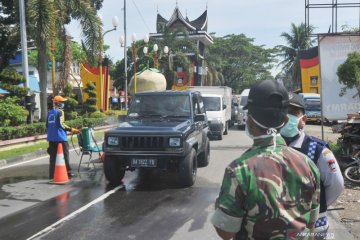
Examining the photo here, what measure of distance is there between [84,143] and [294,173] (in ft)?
28.2

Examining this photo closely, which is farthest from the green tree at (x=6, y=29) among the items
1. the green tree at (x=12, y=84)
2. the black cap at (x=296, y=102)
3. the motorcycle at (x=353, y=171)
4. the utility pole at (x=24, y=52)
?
the black cap at (x=296, y=102)

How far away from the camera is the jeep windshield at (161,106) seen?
9.05 m

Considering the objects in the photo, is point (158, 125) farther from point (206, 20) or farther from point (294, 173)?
point (206, 20)

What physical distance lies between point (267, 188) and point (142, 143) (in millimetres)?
6082

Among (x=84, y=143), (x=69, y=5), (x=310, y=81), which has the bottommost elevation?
(x=84, y=143)

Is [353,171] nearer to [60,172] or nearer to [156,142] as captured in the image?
[156,142]

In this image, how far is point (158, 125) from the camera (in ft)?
27.2

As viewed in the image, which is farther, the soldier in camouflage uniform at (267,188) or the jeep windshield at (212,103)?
the jeep windshield at (212,103)

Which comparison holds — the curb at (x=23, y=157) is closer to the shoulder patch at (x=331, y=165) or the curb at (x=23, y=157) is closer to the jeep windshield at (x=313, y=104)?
the shoulder patch at (x=331, y=165)

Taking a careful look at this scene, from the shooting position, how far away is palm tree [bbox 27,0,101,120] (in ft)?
59.1

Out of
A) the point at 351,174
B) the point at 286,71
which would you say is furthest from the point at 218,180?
the point at 286,71

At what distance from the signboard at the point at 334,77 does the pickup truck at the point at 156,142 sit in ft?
11.1

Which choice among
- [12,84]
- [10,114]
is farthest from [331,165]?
[12,84]

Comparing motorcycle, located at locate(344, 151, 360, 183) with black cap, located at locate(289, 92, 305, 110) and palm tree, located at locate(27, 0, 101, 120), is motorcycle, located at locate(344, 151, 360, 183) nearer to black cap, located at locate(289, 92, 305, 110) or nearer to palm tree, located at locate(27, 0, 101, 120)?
black cap, located at locate(289, 92, 305, 110)
